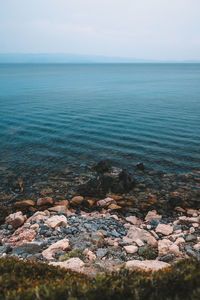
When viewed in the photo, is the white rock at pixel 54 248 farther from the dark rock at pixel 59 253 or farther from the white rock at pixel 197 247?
the white rock at pixel 197 247

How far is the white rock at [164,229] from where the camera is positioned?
48.9ft

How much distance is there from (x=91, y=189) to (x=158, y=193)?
5.98m

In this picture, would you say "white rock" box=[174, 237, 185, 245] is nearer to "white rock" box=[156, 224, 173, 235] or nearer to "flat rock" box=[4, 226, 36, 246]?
"white rock" box=[156, 224, 173, 235]

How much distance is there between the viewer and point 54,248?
12.3m

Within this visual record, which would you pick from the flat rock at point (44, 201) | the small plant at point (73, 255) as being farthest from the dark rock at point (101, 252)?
the flat rock at point (44, 201)

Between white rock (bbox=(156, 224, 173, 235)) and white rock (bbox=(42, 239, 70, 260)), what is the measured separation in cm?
607

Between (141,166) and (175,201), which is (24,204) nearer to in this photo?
(175,201)

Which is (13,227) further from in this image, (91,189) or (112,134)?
(112,134)

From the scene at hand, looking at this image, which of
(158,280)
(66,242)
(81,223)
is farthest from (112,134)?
(158,280)

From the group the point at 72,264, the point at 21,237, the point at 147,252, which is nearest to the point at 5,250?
the point at 21,237

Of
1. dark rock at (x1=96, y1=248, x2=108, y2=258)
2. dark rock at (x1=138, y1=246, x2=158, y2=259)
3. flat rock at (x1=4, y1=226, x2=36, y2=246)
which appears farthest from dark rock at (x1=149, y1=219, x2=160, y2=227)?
flat rock at (x1=4, y1=226, x2=36, y2=246)

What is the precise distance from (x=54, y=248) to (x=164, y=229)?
7.09 m

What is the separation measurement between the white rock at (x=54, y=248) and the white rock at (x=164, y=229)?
19.9 ft

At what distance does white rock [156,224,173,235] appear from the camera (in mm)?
14906
